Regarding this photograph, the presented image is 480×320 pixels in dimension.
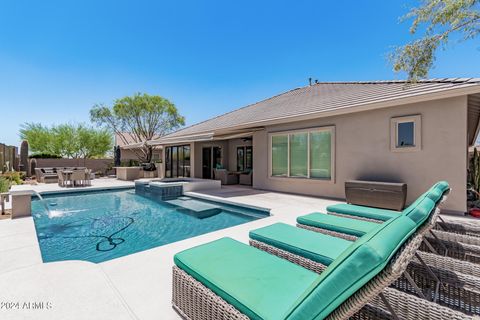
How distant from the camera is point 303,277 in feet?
8.77

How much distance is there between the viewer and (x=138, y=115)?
3438cm

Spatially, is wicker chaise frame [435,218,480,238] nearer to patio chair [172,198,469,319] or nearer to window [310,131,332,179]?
patio chair [172,198,469,319]

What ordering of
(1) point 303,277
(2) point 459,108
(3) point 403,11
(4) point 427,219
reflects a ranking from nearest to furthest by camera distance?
(4) point 427,219, (1) point 303,277, (2) point 459,108, (3) point 403,11

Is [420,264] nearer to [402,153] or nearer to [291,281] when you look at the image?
[291,281]

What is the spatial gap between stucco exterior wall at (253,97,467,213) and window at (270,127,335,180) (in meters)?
0.34

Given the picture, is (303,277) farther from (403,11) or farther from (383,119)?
(403,11)

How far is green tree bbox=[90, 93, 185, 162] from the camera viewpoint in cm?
3338

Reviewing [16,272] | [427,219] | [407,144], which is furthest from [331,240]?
[407,144]

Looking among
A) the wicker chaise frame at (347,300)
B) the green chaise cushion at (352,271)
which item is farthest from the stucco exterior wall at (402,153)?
the green chaise cushion at (352,271)

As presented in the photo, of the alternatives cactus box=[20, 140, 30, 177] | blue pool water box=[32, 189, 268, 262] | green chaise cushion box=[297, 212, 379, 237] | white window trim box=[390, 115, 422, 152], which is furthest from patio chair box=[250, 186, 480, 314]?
cactus box=[20, 140, 30, 177]

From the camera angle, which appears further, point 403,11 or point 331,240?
point 403,11

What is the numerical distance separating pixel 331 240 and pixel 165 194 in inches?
463

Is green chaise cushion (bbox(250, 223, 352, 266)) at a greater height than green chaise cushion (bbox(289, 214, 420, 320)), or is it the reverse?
green chaise cushion (bbox(289, 214, 420, 320))

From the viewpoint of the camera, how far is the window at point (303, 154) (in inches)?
456
